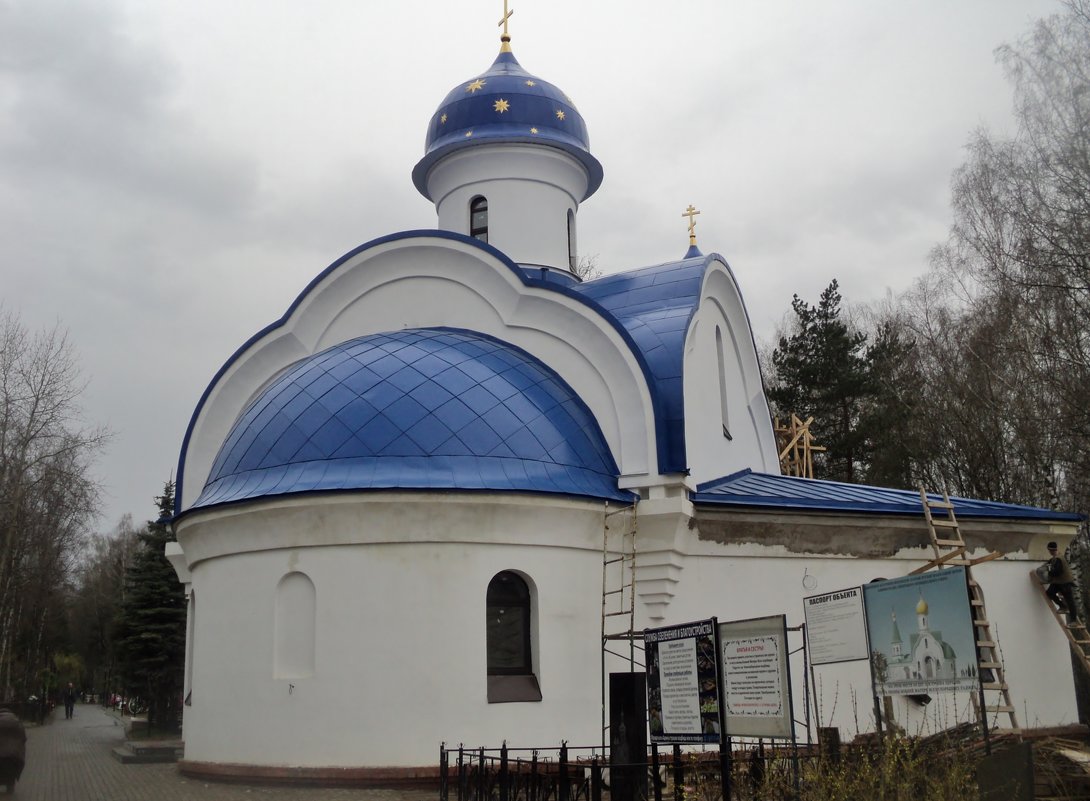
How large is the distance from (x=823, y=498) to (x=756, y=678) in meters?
6.17

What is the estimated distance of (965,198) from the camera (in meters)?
19.9

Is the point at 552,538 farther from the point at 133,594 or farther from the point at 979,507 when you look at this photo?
the point at 133,594

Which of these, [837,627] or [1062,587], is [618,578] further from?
[1062,587]

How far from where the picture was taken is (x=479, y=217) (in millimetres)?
15844

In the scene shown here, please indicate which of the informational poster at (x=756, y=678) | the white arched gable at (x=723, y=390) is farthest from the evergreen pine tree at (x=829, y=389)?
the informational poster at (x=756, y=678)

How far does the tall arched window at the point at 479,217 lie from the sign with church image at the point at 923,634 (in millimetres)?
10183

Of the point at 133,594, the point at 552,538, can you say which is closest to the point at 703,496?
the point at 552,538

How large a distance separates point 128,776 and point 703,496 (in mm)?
7534

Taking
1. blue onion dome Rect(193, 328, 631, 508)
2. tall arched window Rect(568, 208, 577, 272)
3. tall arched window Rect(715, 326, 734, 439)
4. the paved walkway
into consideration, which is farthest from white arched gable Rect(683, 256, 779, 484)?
the paved walkway

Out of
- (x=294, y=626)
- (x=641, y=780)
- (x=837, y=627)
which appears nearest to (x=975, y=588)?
(x=837, y=627)

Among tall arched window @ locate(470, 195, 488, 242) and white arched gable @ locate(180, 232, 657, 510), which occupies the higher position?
tall arched window @ locate(470, 195, 488, 242)

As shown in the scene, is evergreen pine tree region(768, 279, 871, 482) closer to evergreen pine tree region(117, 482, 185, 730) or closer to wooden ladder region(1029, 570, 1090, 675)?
wooden ladder region(1029, 570, 1090, 675)

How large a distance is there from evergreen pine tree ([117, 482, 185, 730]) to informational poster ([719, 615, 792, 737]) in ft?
61.6

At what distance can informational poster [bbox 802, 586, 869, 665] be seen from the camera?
282 inches
